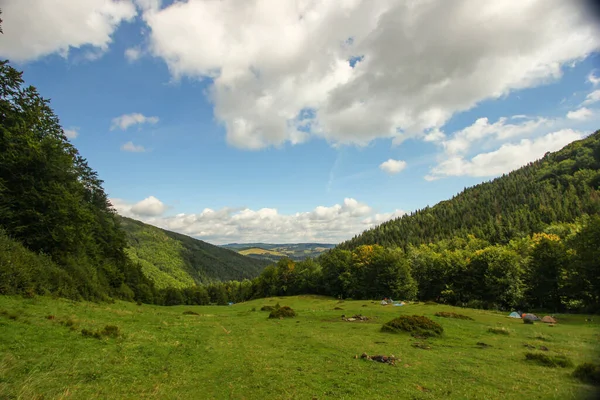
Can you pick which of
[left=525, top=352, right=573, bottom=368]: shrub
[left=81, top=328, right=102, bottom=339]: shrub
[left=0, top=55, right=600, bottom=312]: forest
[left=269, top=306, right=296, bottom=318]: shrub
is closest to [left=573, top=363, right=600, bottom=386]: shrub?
[left=525, top=352, right=573, bottom=368]: shrub

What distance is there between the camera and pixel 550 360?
18.8 metres

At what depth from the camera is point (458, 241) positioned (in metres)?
152

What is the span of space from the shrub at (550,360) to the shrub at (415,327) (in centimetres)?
927

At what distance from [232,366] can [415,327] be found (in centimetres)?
2116

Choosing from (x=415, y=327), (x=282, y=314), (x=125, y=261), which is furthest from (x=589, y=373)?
(x=125, y=261)

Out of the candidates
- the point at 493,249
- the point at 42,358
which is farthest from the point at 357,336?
the point at 493,249

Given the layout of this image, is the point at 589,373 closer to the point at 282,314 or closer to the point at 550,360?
the point at 550,360

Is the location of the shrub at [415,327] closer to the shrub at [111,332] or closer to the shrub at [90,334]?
the shrub at [111,332]

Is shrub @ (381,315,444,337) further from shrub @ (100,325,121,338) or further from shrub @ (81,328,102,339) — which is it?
shrub @ (81,328,102,339)

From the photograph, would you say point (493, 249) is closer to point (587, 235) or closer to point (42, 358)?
point (587, 235)

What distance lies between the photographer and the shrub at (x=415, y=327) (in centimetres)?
2838

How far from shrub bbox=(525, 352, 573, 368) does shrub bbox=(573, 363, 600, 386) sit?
2.52m

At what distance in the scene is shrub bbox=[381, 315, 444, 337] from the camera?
93.1 ft

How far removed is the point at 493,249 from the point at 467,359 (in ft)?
223
